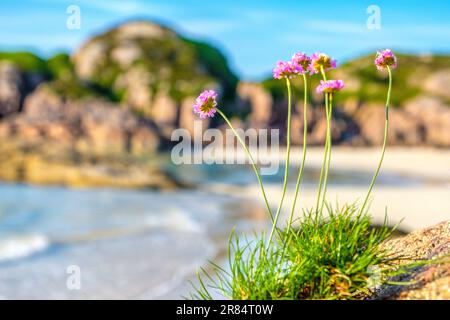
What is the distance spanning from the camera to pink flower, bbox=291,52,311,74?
4297 mm

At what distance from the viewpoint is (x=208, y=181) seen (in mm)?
38219

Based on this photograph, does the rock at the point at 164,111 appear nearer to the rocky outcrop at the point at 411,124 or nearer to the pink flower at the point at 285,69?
the rocky outcrop at the point at 411,124

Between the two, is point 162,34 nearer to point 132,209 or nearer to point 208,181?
point 208,181

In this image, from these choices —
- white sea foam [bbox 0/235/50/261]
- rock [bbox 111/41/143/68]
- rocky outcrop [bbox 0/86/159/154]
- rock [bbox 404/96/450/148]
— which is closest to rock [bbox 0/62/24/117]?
rocky outcrop [bbox 0/86/159/154]

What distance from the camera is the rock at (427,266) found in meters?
3.75

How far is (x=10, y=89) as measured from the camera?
90.3 m

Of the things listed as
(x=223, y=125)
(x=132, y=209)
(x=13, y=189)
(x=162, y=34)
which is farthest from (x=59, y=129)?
(x=162, y=34)

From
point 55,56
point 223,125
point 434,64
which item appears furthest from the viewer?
point 434,64

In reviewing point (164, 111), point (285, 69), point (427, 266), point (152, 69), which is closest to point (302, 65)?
point (285, 69)

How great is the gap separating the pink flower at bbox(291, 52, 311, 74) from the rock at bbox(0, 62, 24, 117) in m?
88.7

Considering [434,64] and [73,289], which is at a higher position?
[434,64]

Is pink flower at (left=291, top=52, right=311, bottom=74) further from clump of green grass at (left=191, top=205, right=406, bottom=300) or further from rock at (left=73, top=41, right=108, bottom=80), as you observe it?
rock at (left=73, top=41, right=108, bottom=80)

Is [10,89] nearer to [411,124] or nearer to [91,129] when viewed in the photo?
[91,129]

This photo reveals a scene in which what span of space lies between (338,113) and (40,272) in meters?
96.4
